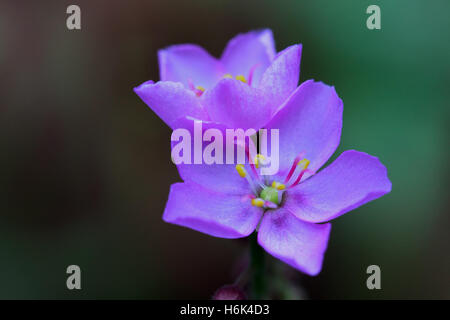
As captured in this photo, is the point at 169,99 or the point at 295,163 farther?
the point at 295,163

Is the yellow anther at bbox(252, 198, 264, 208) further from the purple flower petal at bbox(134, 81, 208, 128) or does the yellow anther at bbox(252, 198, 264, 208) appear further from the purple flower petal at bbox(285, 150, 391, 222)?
the purple flower petal at bbox(134, 81, 208, 128)

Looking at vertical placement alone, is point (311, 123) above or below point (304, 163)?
above

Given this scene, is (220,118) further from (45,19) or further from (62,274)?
(45,19)

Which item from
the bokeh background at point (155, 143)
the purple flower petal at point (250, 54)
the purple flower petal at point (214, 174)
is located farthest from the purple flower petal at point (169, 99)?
the bokeh background at point (155, 143)

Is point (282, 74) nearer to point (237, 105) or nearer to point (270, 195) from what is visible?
point (237, 105)

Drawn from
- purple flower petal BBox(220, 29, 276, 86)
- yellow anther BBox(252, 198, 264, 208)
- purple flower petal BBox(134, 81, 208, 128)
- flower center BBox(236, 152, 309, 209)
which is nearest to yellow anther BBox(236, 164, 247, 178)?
flower center BBox(236, 152, 309, 209)

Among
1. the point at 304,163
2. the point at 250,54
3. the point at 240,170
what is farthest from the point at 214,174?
the point at 250,54

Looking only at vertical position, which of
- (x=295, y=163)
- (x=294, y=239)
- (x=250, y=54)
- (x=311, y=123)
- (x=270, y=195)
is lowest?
(x=294, y=239)
